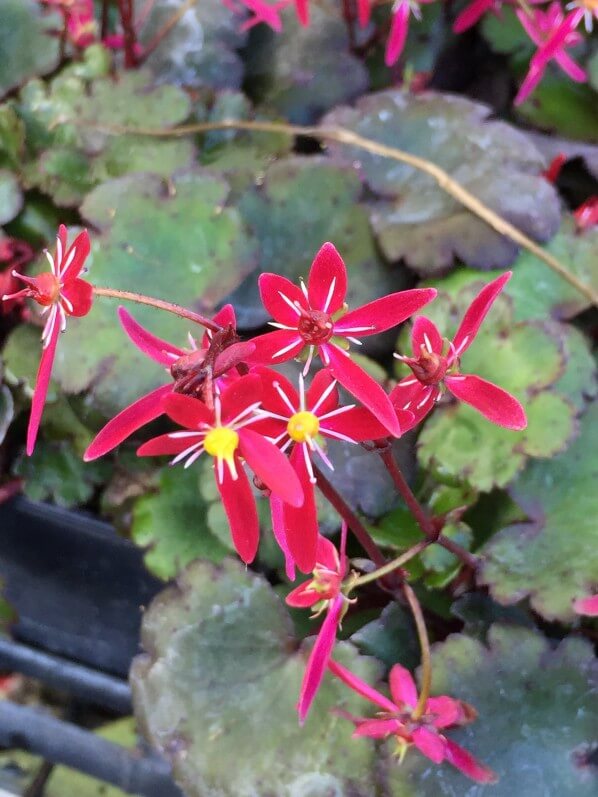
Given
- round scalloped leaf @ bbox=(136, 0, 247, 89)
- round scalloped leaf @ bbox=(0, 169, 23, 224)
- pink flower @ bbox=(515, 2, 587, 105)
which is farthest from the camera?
round scalloped leaf @ bbox=(136, 0, 247, 89)

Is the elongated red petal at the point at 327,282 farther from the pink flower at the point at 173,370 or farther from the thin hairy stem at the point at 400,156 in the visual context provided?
the thin hairy stem at the point at 400,156

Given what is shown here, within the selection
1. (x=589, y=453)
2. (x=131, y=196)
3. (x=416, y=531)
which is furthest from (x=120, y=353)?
(x=589, y=453)

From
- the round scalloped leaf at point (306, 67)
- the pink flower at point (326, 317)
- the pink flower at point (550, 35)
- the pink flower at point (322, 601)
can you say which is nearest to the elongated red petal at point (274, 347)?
the pink flower at point (326, 317)

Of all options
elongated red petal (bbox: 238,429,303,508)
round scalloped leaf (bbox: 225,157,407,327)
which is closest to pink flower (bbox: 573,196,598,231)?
round scalloped leaf (bbox: 225,157,407,327)

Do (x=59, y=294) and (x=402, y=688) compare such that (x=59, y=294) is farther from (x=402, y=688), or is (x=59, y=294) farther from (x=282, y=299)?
(x=402, y=688)

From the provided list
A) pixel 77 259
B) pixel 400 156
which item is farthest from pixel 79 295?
pixel 400 156

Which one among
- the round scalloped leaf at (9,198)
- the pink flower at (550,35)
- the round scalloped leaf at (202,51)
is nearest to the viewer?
the pink flower at (550,35)

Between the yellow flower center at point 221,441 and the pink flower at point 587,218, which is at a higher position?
the yellow flower center at point 221,441

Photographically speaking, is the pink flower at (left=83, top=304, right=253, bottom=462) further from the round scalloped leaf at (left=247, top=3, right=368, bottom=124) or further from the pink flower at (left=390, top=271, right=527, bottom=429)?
the round scalloped leaf at (left=247, top=3, right=368, bottom=124)
